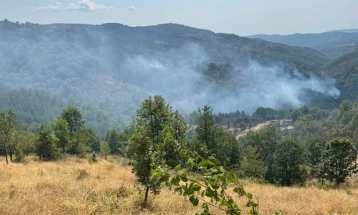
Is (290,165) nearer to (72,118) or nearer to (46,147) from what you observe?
(46,147)

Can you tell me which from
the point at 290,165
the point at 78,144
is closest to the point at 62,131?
the point at 78,144

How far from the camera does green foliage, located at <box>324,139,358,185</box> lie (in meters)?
36.8

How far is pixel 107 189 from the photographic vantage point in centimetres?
1409

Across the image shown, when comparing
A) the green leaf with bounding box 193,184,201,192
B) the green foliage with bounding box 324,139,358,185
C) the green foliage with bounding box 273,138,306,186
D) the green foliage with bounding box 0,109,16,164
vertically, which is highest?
the green leaf with bounding box 193,184,201,192

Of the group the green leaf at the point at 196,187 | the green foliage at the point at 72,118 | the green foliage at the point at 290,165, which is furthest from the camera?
the green foliage at the point at 72,118

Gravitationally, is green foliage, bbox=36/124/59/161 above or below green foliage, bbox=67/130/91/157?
above

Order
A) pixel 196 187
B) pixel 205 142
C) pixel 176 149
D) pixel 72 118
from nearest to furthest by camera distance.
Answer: pixel 196 187, pixel 176 149, pixel 205 142, pixel 72 118

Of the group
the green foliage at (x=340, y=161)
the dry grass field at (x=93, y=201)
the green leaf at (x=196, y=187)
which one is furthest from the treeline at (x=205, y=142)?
the green leaf at (x=196, y=187)

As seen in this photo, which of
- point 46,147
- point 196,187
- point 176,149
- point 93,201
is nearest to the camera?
point 196,187

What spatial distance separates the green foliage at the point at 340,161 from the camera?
36750 mm

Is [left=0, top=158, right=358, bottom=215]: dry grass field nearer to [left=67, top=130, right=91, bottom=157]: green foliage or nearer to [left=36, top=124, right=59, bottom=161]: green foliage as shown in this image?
[left=36, top=124, right=59, bottom=161]: green foliage

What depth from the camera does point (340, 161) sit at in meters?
36.8

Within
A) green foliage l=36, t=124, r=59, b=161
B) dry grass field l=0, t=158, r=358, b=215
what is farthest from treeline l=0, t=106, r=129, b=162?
dry grass field l=0, t=158, r=358, b=215

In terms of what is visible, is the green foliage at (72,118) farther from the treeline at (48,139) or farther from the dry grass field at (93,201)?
the dry grass field at (93,201)
